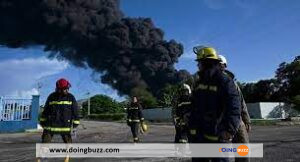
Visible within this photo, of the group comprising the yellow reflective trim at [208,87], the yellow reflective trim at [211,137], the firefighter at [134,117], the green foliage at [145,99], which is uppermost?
the green foliage at [145,99]

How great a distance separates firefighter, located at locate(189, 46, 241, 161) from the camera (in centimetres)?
381

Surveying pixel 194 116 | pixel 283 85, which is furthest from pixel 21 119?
pixel 283 85

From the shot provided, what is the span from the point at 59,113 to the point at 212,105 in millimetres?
4170

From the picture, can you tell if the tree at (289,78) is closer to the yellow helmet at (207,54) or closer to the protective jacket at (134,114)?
the protective jacket at (134,114)

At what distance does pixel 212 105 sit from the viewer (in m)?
3.94

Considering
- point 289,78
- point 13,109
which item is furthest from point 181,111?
point 289,78

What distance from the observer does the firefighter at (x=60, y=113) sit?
736 cm

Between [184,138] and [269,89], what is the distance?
2016 inches

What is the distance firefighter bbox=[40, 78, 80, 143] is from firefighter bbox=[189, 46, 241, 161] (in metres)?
3.85

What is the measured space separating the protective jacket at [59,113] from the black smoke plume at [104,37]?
54.7 m

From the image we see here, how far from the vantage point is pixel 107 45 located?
221ft

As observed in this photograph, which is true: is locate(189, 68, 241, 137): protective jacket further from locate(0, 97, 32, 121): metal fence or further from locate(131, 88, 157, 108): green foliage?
locate(131, 88, 157, 108): green foliage

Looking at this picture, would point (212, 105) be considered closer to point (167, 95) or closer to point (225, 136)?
point (225, 136)

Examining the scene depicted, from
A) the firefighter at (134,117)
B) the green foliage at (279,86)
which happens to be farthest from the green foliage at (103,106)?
the firefighter at (134,117)
